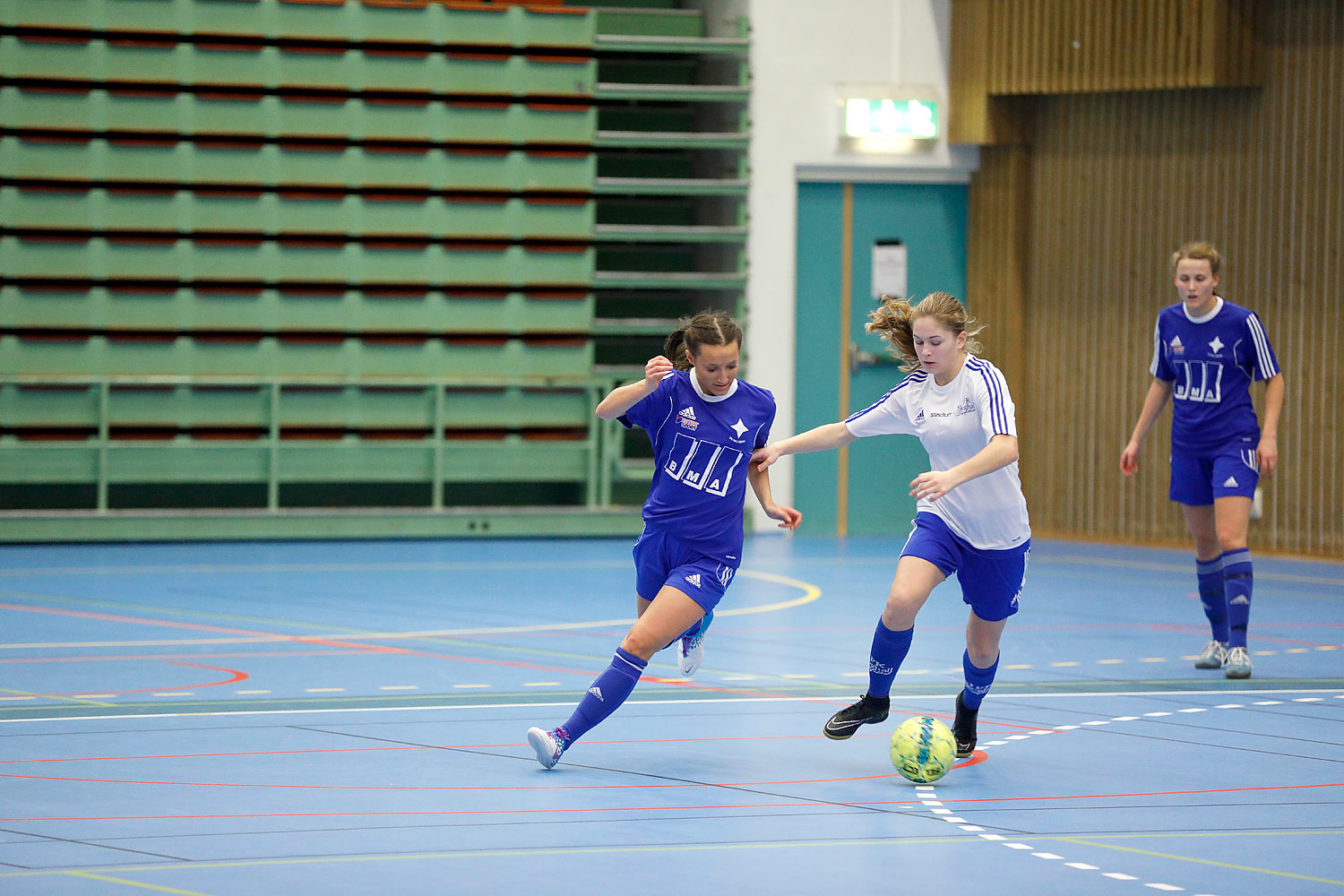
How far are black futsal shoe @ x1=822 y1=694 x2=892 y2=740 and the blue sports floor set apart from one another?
0.41 feet

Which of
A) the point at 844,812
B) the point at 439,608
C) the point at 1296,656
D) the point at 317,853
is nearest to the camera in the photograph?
the point at 317,853

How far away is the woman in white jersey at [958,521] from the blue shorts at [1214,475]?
8.10ft

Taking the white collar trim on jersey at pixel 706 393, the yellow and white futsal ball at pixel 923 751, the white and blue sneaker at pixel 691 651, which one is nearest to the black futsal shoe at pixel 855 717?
the yellow and white futsal ball at pixel 923 751

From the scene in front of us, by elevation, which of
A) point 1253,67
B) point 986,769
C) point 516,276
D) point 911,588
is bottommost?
point 986,769

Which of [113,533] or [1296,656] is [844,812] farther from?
[113,533]

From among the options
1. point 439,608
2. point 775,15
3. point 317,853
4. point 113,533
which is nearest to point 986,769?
point 317,853

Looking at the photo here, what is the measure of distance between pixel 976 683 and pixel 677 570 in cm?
111

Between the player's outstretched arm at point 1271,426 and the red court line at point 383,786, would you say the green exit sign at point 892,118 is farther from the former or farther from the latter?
the red court line at point 383,786

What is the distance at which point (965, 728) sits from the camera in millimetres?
5949

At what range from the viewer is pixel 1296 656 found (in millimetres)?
8477

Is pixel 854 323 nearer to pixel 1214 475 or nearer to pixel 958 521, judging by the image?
pixel 1214 475

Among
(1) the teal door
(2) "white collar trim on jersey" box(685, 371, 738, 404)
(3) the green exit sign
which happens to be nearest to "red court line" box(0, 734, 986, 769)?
(2) "white collar trim on jersey" box(685, 371, 738, 404)

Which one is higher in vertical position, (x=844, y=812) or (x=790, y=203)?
(x=790, y=203)

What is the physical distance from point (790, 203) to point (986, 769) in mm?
9934
